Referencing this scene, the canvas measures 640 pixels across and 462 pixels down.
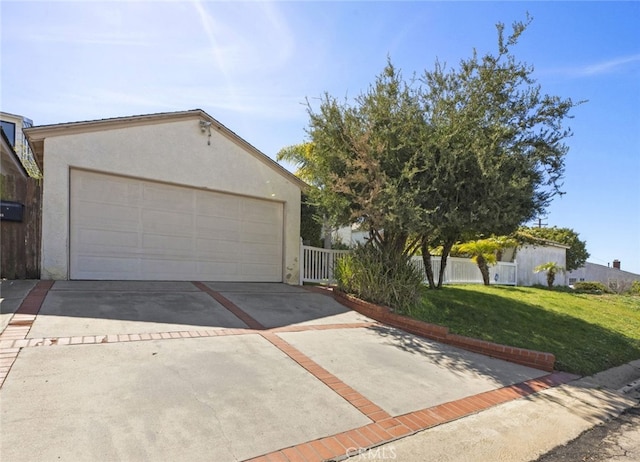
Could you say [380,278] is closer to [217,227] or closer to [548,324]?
[548,324]

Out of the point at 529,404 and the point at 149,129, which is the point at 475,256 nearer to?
the point at 529,404

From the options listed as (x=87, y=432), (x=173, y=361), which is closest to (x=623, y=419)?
(x=173, y=361)

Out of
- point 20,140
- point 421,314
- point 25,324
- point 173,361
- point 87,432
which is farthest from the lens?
point 20,140

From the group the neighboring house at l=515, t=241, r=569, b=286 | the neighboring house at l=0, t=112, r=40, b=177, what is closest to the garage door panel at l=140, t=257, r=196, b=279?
A: the neighboring house at l=0, t=112, r=40, b=177

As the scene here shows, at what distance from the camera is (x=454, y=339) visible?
6852mm

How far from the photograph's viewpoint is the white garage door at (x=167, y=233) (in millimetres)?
8461

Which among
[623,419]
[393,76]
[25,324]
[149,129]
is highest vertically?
[393,76]

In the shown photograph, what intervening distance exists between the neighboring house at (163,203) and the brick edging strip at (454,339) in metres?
3.81

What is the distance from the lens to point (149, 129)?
9094 millimetres

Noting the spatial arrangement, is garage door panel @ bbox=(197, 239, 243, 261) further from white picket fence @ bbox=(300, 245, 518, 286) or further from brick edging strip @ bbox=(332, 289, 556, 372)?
brick edging strip @ bbox=(332, 289, 556, 372)

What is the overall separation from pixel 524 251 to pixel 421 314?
15.3 metres

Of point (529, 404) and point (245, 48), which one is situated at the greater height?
point (245, 48)

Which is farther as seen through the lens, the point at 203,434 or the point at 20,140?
the point at 20,140

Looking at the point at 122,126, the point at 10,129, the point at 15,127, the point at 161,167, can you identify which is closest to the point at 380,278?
the point at 161,167
